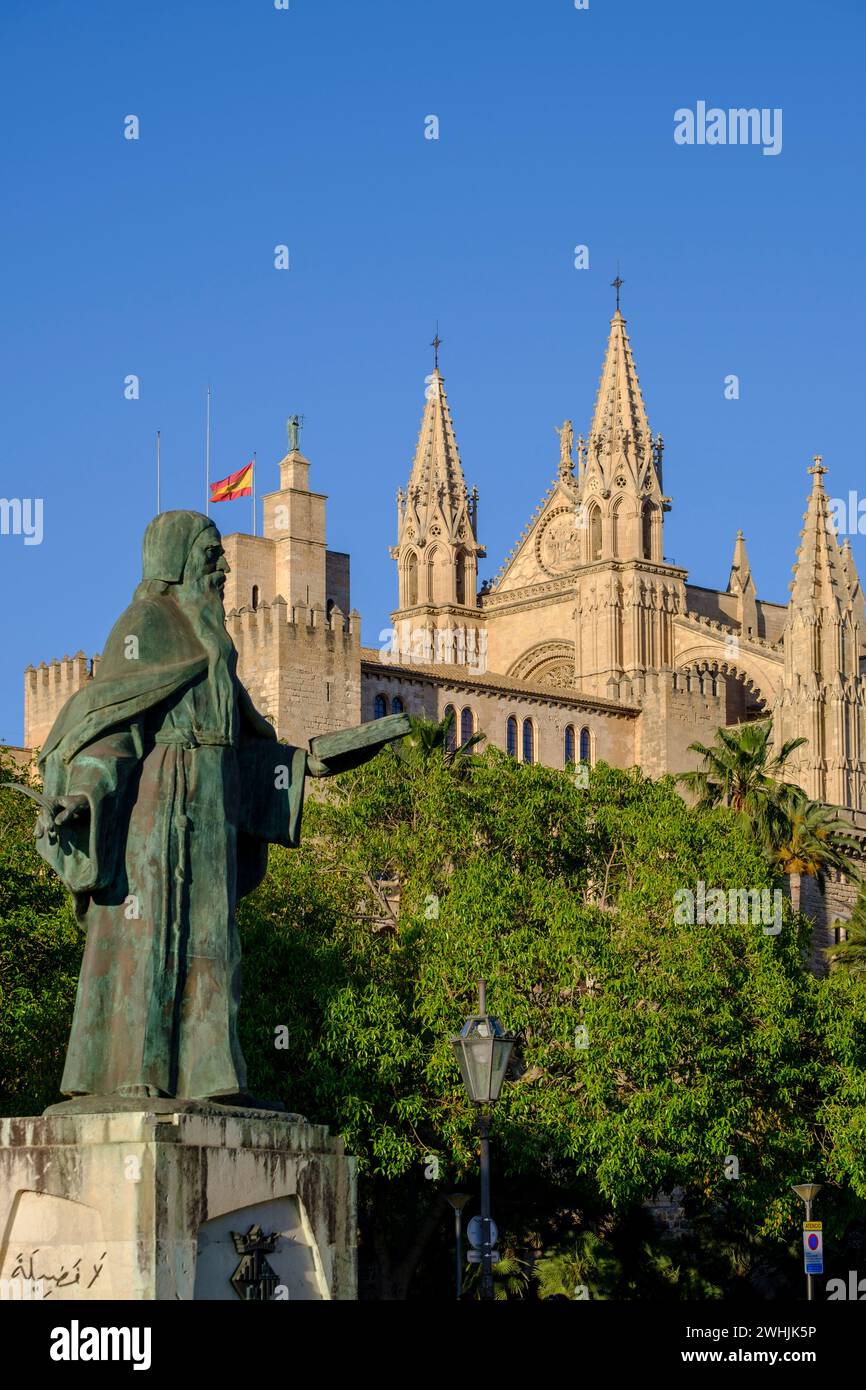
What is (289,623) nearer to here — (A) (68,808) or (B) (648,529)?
(B) (648,529)

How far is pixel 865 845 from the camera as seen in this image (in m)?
80.9

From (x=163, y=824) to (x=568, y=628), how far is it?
85.0 metres

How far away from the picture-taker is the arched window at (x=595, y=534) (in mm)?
94125

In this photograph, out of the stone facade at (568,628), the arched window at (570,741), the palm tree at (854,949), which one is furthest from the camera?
the arched window at (570,741)

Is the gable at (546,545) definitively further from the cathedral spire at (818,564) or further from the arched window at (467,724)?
the arched window at (467,724)

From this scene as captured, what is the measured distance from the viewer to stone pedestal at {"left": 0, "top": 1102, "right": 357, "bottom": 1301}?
1091cm

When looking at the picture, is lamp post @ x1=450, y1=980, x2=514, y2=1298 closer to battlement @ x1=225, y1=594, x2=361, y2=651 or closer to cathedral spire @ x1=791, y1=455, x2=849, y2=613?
battlement @ x1=225, y1=594, x2=361, y2=651

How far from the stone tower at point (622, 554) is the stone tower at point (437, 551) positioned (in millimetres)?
6048

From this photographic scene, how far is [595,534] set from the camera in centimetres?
9456

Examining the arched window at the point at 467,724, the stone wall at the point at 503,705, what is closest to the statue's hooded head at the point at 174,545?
the stone wall at the point at 503,705

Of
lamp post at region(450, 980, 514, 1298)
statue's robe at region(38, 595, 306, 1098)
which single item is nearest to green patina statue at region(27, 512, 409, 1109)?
statue's robe at region(38, 595, 306, 1098)
